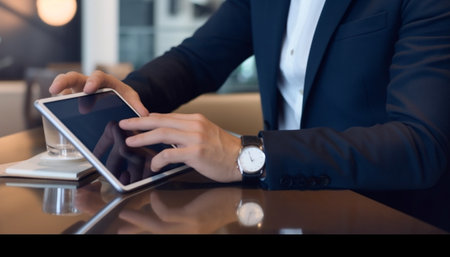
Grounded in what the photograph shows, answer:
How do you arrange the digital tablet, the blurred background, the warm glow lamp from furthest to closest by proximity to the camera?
the blurred background → the warm glow lamp → the digital tablet

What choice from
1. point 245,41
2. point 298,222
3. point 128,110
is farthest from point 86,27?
point 298,222

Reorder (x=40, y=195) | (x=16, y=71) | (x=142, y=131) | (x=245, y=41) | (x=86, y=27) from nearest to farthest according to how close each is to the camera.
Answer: (x=40, y=195)
(x=142, y=131)
(x=245, y=41)
(x=16, y=71)
(x=86, y=27)

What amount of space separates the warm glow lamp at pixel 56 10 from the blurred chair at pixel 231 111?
368 cm

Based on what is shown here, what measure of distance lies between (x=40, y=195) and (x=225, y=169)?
0.93 ft

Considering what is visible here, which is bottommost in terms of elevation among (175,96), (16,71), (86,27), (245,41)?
(16,71)

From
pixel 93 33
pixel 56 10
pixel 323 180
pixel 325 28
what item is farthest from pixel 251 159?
pixel 93 33

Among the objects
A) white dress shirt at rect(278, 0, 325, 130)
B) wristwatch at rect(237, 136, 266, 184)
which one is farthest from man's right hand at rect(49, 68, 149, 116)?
white dress shirt at rect(278, 0, 325, 130)

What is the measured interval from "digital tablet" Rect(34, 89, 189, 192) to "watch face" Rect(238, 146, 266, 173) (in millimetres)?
131

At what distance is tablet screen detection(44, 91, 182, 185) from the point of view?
81cm

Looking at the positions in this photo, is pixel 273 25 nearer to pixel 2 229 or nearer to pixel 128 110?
pixel 128 110

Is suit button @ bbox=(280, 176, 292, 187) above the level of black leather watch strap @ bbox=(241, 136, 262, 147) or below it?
below

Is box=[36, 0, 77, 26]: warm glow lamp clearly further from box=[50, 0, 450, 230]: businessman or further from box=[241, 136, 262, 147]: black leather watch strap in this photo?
box=[241, 136, 262, 147]: black leather watch strap

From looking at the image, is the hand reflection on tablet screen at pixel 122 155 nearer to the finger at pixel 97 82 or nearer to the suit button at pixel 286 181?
the finger at pixel 97 82
